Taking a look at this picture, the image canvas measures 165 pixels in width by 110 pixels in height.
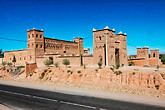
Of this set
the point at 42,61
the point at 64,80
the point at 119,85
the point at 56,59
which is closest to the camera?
the point at 119,85

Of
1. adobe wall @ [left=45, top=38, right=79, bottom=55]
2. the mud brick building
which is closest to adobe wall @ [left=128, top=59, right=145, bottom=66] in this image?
the mud brick building

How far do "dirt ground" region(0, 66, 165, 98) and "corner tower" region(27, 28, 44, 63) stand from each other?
11.3 m

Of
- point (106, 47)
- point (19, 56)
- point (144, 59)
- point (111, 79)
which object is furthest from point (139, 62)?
point (19, 56)

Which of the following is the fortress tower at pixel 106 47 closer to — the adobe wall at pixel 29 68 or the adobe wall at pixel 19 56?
the adobe wall at pixel 29 68

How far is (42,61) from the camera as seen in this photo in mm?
38656

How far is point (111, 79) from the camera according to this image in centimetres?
2175

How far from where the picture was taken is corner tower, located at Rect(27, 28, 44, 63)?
40156 millimetres

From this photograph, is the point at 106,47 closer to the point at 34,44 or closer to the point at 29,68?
the point at 29,68

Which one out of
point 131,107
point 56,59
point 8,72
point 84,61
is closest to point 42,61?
point 56,59

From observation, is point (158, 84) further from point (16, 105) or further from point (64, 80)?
point (16, 105)

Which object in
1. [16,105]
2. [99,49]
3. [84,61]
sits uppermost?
[99,49]

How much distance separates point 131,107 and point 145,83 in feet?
28.9

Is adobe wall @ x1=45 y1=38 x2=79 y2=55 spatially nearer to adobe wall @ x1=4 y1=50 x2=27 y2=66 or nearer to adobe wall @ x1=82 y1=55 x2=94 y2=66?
adobe wall @ x1=4 y1=50 x2=27 y2=66

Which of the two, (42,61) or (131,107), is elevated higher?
(42,61)
